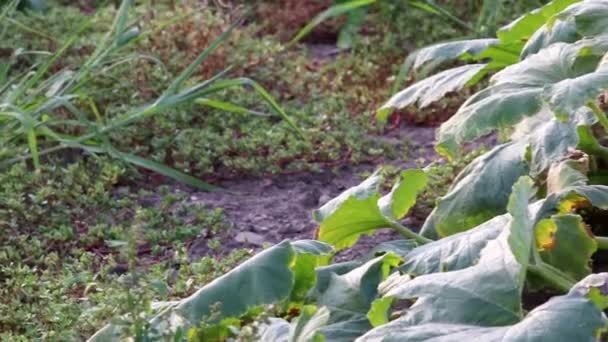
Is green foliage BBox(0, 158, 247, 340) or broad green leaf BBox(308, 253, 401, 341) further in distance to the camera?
green foliage BBox(0, 158, 247, 340)

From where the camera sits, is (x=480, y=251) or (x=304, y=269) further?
(x=304, y=269)

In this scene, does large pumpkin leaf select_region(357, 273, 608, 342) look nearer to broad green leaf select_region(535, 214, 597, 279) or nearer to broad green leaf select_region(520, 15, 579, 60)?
broad green leaf select_region(535, 214, 597, 279)

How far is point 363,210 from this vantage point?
271 cm

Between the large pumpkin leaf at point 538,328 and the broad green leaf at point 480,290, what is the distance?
22mm

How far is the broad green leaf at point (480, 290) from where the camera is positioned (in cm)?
205

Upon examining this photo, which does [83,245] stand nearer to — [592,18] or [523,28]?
[523,28]

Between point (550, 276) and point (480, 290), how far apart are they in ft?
1.02

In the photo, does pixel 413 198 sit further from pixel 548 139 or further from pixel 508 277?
pixel 508 277

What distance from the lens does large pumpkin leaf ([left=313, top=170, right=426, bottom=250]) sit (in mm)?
A: 2693

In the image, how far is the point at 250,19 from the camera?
18.5ft

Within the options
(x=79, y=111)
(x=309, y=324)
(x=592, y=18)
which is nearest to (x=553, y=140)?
(x=592, y=18)

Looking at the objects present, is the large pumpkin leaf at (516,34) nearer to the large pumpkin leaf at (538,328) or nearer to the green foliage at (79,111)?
the green foliage at (79,111)

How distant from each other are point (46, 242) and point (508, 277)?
1620 mm

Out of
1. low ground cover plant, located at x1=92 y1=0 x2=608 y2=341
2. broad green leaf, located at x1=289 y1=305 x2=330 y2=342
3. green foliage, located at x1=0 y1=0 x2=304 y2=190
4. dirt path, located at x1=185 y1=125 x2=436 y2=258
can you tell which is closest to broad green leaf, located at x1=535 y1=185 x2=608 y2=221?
low ground cover plant, located at x1=92 y1=0 x2=608 y2=341
